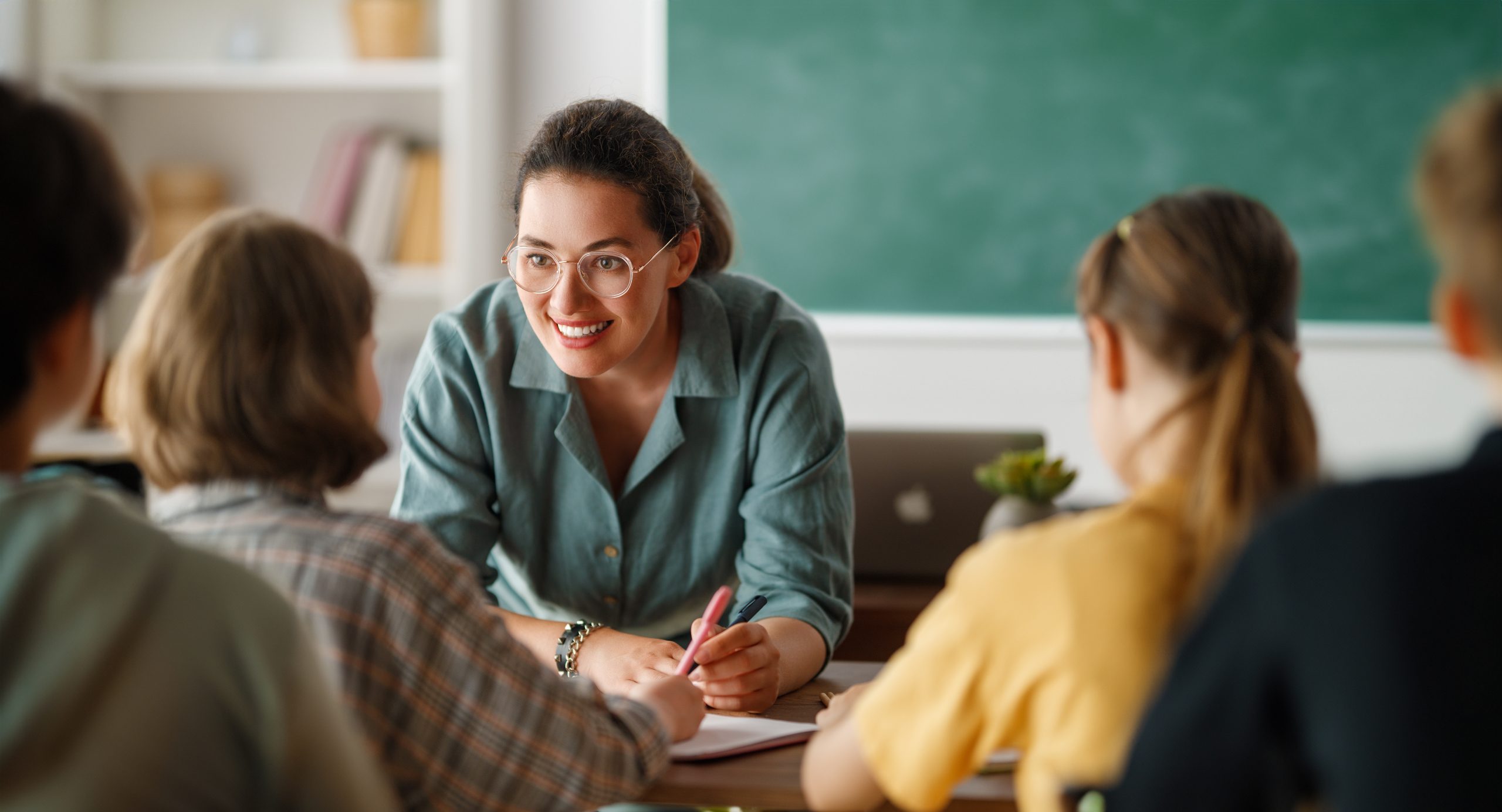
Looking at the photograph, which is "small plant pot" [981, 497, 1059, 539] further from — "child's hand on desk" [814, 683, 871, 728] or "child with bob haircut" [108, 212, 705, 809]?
"child with bob haircut" [108, 212, 705, 809]

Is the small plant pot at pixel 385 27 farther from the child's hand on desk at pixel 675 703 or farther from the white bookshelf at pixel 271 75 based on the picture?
the child's hand on desk at pixel 675 703

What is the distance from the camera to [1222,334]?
0.97m

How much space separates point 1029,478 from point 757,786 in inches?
35.6

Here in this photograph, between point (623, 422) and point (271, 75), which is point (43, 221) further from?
point (271, 75)

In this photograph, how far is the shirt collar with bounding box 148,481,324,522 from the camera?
0.98 metres

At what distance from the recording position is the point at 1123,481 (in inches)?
41.7

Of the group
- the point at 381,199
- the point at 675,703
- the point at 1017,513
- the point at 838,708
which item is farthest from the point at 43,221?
the point at 381,199

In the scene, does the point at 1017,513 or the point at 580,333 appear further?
the point at 1017,513

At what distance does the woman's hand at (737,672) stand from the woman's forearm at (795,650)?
0.08ft

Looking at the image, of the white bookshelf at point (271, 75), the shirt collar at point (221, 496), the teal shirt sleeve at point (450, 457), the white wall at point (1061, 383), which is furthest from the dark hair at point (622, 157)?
the white wall at point (1061, 383)

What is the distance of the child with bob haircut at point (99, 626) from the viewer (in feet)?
2.46

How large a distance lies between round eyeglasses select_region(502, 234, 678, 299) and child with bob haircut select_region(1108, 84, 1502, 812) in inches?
40.9

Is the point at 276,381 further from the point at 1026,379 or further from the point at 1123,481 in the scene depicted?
the point at 1026,379

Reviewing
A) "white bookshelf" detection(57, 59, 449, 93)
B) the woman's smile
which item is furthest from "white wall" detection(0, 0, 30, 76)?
the woman's smile
